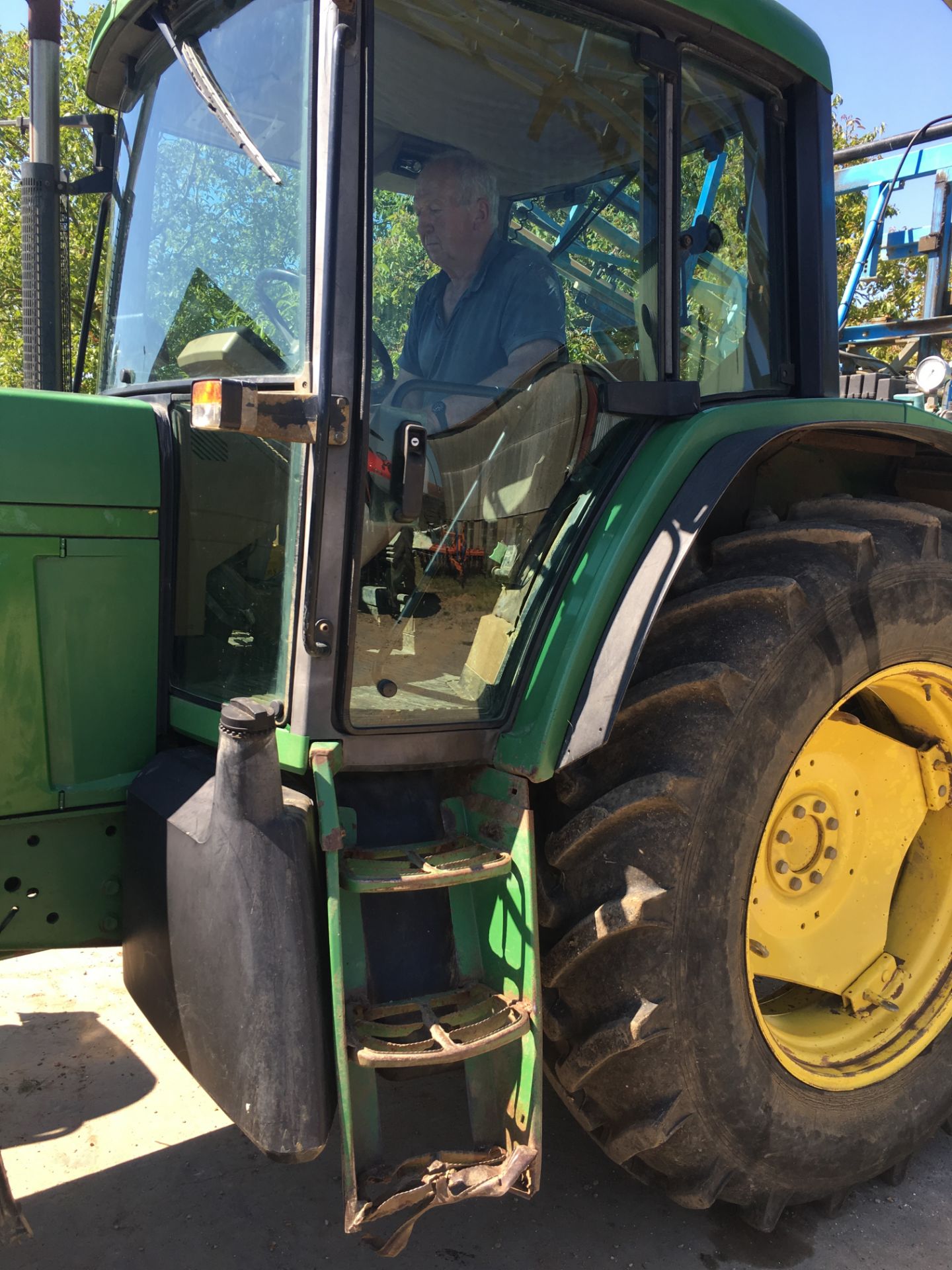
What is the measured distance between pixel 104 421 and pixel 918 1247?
241cm

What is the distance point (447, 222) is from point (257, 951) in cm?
141

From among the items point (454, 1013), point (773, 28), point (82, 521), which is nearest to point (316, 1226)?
point (454, 1013)

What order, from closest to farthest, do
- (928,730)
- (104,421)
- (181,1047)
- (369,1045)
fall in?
(369,1045) → (181,1047) → (104,421) → (928,730)

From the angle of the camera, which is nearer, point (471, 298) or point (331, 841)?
point (331, 841)

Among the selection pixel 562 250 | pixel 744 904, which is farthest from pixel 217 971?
pixel 562 250

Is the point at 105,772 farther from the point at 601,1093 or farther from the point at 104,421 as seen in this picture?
the point at 601,1093

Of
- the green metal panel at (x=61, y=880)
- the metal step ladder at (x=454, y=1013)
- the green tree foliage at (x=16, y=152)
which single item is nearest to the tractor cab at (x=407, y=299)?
the metal step ladder at (x=454, y=1013)

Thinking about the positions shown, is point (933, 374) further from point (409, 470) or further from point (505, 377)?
point (409, 470)

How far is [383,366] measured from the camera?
1862 mm

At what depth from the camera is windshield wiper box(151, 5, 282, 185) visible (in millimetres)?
1890

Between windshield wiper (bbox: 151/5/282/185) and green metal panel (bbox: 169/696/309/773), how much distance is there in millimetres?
995

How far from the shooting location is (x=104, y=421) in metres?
2.10

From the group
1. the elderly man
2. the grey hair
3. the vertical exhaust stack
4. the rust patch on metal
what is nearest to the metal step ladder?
the rust patch on metal

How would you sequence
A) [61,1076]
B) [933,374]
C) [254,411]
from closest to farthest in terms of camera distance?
1. [254,411]
2. [61,1076]
3. [933,374]
